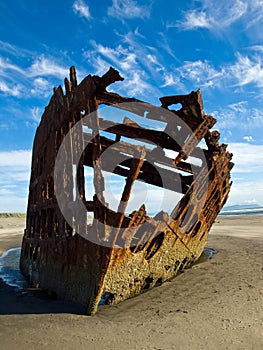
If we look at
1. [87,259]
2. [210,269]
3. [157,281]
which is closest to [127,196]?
[87,259]

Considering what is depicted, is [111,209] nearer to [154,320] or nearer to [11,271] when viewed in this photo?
[154,320]

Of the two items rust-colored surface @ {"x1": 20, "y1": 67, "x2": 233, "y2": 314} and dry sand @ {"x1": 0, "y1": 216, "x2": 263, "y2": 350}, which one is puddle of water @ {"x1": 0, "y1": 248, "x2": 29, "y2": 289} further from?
dry sand @ {"x1": 0, "y1": 216, "x2": 263, "y2": 350}

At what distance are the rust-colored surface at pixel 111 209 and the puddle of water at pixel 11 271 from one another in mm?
395

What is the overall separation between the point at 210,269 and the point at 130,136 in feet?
11.9

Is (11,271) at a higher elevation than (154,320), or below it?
below

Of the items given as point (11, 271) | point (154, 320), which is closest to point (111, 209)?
point (154, 320)

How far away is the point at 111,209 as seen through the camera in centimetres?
434

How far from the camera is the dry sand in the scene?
3.38 m

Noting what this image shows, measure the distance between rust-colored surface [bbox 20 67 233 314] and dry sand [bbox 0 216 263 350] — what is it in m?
0.34

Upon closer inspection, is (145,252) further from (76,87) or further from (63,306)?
(76,87)

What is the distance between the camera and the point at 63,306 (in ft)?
→ 15.2

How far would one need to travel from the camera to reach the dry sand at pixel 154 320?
3.38 m

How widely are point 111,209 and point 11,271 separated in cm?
570

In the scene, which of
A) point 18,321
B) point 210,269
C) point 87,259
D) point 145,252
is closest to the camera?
point 18,321
